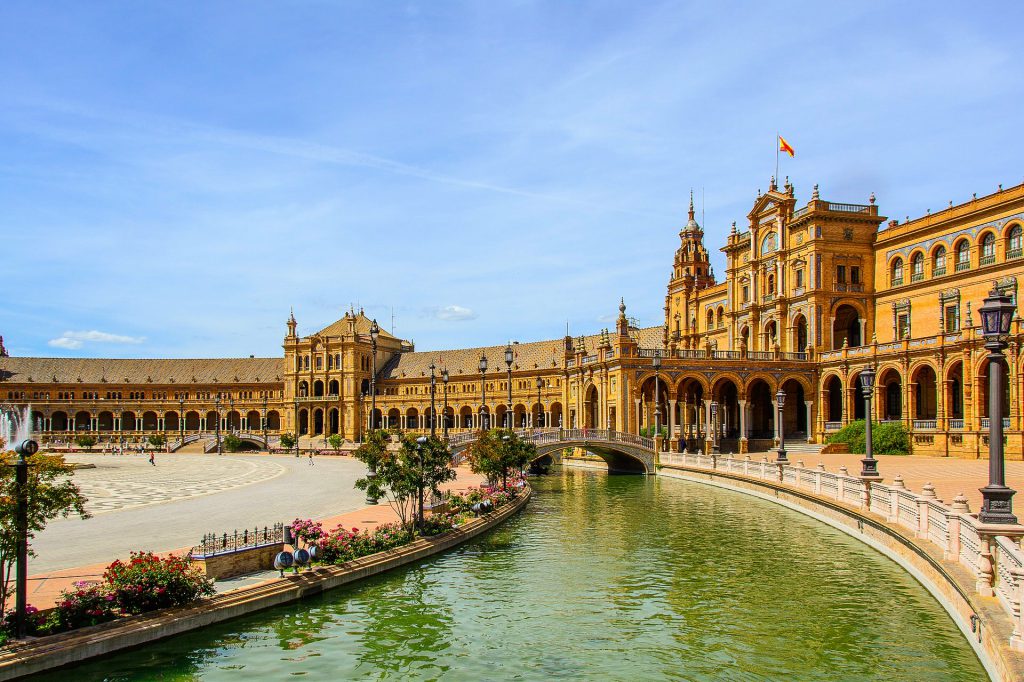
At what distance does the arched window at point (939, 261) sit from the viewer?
6147 cm

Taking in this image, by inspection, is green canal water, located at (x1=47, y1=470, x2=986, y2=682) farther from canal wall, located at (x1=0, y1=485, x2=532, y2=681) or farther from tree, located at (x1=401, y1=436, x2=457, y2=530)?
tree, located at (x1=401, y1=436, x2=457, y2=530)

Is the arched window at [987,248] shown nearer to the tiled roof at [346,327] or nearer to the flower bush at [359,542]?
the flower bush at [359,542]

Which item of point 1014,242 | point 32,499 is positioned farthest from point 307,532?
point 1014,242

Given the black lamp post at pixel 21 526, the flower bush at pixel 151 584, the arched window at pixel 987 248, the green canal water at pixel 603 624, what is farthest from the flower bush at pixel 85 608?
the arched window at pixel 987 248

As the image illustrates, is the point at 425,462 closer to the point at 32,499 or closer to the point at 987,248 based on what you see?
the point at 32,499

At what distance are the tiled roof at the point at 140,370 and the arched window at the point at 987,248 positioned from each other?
97484 mm

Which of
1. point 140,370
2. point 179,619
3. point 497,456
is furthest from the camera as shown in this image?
point 140,370

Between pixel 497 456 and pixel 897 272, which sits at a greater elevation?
pixel 897 272

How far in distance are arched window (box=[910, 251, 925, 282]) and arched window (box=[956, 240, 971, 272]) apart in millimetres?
3212

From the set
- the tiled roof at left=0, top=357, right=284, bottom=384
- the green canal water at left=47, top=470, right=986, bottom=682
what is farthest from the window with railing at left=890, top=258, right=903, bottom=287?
the tiled roof at left=0, top=357, right=284, bottom=384

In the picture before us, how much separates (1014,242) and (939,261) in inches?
261

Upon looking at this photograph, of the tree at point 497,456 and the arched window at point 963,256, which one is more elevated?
the arched window at point 963,256

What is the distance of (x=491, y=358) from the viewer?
118375mm

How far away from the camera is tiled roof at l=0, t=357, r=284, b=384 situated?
12706cm
